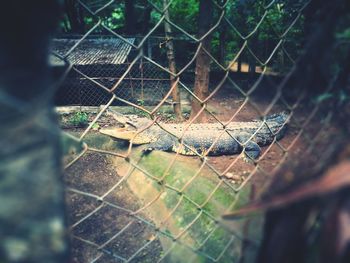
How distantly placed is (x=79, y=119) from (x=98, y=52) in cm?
241

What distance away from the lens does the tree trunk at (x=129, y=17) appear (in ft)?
33.1

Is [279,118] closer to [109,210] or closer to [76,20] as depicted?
[109,210]

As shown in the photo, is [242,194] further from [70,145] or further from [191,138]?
[191,138]

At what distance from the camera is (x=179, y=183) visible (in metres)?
2.74

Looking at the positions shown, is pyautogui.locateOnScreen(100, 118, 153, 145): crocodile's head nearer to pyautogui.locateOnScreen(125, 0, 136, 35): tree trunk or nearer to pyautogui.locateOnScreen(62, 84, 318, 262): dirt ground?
pyautogui.locateOnScreen(62, 84, 318, 262): dirt ground

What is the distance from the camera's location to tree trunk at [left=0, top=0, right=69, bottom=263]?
407 millimetres

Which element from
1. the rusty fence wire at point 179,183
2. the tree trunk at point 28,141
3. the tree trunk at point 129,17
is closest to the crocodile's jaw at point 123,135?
the rusty fence wire at point 179,183

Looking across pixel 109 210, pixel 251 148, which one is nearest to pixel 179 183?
pixel 109 210

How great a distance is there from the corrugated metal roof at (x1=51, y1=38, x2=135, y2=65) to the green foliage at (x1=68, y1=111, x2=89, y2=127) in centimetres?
114

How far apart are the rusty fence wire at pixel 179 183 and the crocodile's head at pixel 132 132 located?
0.26m

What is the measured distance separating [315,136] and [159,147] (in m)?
3.99

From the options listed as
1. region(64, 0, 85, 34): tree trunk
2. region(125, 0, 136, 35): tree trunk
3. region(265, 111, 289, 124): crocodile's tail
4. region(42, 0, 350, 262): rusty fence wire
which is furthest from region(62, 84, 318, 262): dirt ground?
region(64, 0, 85, 34): tree trunk

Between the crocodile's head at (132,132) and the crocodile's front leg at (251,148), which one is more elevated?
the crocodile's front leg at (251,148)

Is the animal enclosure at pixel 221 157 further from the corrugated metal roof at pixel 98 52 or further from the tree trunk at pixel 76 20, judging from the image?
the tree trunk at pixel 76 20
